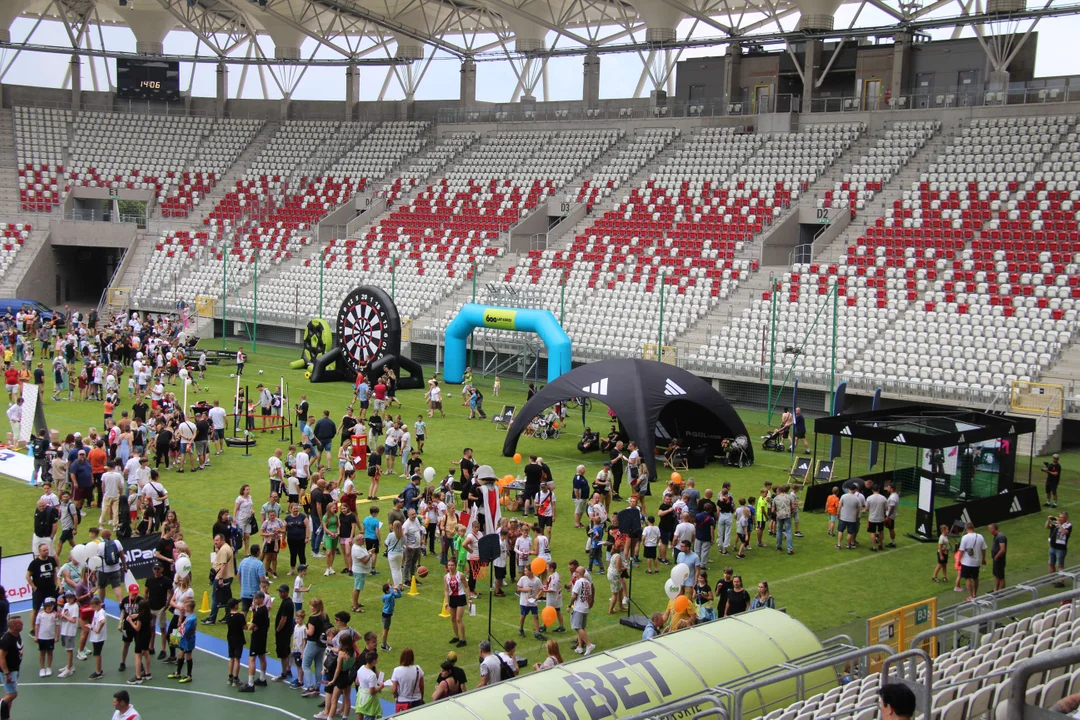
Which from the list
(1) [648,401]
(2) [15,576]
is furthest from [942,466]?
(2) [15,576]

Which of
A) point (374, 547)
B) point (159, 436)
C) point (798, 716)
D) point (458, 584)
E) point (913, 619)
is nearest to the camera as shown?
point (798, 716)

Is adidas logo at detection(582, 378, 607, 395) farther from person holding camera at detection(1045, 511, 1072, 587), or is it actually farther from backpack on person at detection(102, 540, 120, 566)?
backpack on person at detection(102, 540, 120, 566)

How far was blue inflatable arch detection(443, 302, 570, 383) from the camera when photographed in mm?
32969

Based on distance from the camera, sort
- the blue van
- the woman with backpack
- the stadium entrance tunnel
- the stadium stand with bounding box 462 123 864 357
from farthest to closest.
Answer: the stadium entrance tunnel → the blue van → the stadium stand with bounding box 462 123 864 357 → the woman with backpack

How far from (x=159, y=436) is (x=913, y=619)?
1580 centimetres

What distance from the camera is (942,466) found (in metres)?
21.3

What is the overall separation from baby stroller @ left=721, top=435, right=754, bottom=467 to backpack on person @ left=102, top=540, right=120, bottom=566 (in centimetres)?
1452

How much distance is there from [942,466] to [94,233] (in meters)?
42.8

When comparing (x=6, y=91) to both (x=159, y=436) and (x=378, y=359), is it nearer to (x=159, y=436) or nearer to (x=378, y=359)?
(x=378, y=359)

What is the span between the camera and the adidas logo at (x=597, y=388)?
2493cm

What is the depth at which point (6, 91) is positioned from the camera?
60.1 meters

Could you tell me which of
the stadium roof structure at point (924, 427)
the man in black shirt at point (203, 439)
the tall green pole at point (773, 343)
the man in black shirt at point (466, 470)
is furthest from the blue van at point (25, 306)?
the stadium roof structure at point (924, 427)

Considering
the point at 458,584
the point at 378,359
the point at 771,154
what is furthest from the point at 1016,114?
the point at 458,584

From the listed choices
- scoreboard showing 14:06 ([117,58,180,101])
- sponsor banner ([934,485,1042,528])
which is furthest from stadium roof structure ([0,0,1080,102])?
sponsor banner ([934,485,1042,528])
